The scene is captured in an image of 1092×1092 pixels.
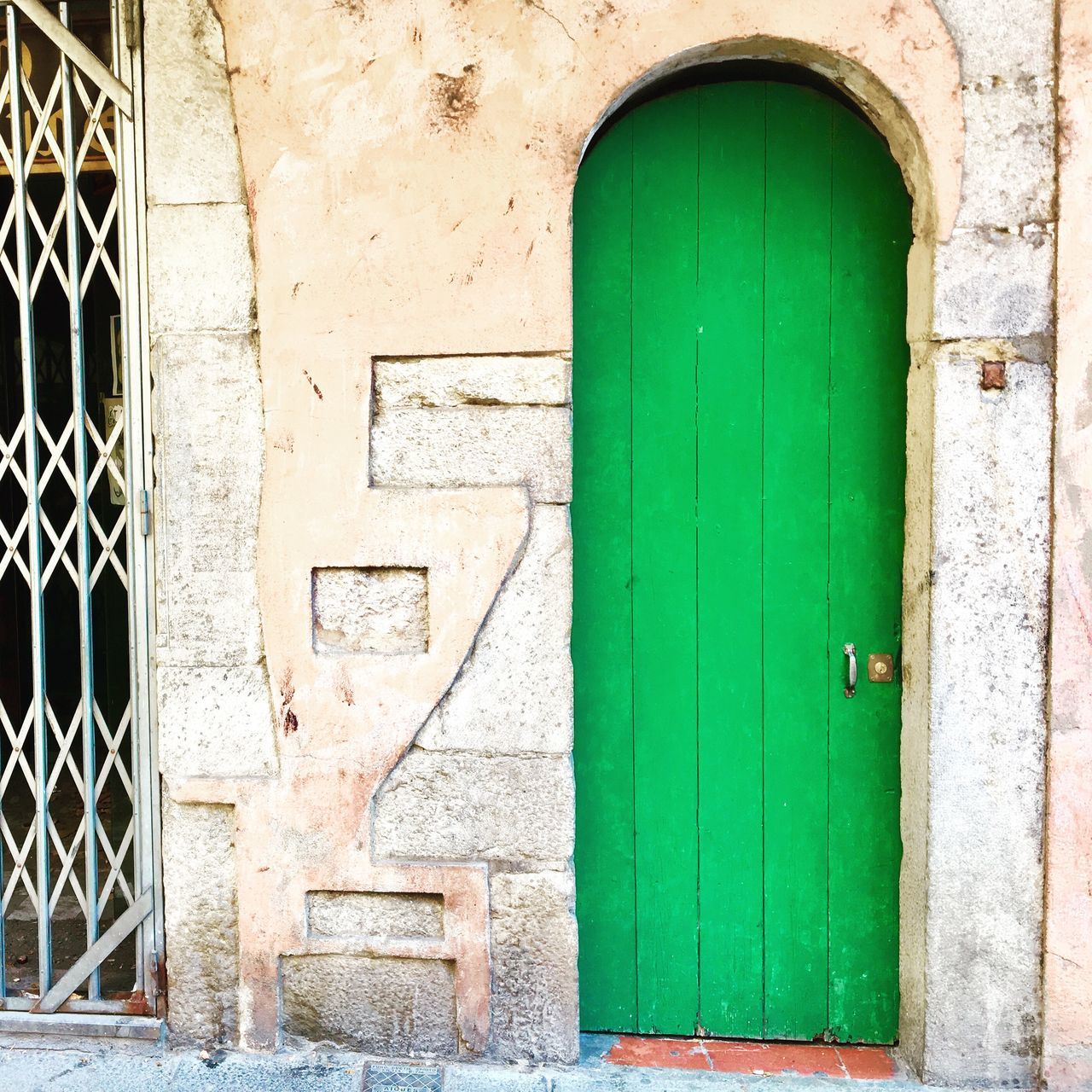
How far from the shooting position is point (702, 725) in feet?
9.00

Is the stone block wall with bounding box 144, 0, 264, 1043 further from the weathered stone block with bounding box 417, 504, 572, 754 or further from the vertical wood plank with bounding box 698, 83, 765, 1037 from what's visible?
the vertical wood plank with bounding box 698, 83, 765, 1037

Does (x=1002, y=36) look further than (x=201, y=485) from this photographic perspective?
No

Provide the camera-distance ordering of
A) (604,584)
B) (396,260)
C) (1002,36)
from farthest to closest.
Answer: (604,584) < (396,260) < (1002,36)

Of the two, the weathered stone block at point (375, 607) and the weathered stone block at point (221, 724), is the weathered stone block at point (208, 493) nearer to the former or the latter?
the weathered stone block at point (221, 724)

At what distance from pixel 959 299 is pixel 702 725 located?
1.30 metres

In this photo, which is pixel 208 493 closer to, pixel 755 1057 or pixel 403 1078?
pixel 403 1078

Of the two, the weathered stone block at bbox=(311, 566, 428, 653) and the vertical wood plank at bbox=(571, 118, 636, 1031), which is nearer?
the weathered stone block at bbox=(311, 566, 428, 653)

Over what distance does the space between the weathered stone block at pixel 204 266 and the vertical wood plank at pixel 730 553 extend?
1227 millimetres

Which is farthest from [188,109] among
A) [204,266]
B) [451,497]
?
Result: [451,497]

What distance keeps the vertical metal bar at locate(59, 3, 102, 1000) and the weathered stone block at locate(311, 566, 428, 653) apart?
26.9 inches

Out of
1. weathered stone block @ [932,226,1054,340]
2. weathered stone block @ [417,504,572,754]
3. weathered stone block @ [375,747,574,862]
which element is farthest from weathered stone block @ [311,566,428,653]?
weathered stone block @ [932,226,1054,340]

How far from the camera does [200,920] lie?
8.71 feet

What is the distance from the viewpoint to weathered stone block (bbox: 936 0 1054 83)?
93.3 inches

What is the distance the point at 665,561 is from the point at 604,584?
0.18 m
